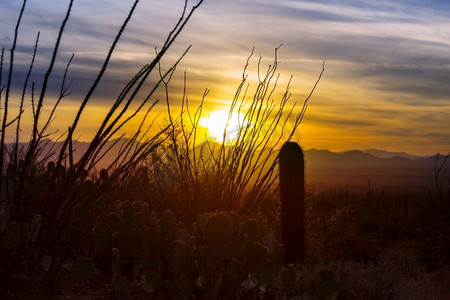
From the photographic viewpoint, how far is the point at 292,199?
6730mm

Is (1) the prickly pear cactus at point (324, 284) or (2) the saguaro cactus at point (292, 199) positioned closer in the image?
(1) the prickly pear cactus at point (324, 284)

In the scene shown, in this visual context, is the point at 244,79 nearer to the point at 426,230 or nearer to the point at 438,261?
the point at 438,261

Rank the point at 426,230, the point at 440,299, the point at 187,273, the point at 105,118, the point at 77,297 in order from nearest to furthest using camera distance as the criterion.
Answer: the point at 105,118
the point at 187,273
the point at 77,297
the point at 440,299
the point at 426,230

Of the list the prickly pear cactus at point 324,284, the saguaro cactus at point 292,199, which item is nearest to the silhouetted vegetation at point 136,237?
the prickly pear cactus at point 324,284

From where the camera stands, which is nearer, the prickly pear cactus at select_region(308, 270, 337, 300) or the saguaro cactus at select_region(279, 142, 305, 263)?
the prickly pear cactus at select_region(308, 270, 337, 300)

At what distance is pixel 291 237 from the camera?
265 inches

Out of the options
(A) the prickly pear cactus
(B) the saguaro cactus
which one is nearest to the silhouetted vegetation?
(A) the prickly pear cactus

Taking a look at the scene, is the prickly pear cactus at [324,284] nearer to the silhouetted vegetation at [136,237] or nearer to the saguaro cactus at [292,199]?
the silhouetted vegetation at [136,237]

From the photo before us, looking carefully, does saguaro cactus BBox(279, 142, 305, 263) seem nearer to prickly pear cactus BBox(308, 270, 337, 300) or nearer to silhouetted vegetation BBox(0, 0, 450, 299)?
silhouetted vegetation BBox(0, 0, 450, 299)

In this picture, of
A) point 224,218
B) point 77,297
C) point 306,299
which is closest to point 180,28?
point 224,218

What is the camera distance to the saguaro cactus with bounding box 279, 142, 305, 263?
6.71 meters

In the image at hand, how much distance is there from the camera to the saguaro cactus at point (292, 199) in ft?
22.0

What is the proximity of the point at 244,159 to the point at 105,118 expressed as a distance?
294cm

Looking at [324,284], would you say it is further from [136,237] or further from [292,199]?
[292,199]
